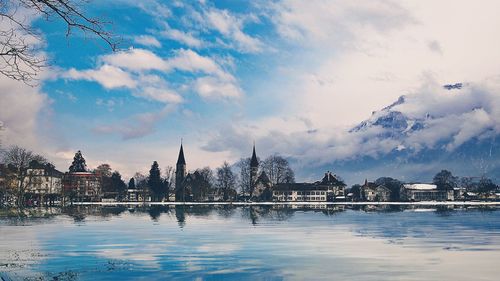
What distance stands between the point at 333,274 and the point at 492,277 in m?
5.68

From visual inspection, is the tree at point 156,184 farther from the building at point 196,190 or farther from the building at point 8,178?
the building at point 8,178

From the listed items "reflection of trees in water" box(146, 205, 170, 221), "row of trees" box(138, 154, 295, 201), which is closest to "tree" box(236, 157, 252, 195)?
"row of trees" box(138, 154, 295, 201)

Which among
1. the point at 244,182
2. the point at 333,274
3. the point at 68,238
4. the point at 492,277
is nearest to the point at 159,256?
the point at 333,274

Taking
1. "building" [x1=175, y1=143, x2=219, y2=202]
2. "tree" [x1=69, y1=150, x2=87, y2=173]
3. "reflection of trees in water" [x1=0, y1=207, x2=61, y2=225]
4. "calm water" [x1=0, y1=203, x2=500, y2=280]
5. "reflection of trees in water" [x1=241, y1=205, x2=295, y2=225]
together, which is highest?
"tree" [x1=69, y1=150, x2=87, y2=173]

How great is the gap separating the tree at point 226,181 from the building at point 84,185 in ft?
136

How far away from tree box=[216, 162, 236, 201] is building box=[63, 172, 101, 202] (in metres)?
41.4

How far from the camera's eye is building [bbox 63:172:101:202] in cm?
15732

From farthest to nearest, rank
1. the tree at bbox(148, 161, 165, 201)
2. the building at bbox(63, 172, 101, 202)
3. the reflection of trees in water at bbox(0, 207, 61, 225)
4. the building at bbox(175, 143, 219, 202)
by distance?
A: the tree at bbox(148, 161, 165, 201) < the building at bbox(175, 143, 219, 202) < the building at bbox(63, 172, 101, 202) < the reflection of trees in water at bbox(0, 207, 61, 225)

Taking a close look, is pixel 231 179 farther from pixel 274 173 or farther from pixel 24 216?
pixel 24 216

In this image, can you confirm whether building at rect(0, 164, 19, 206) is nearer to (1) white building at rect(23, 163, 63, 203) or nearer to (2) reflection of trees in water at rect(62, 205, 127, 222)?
(1) white building at rect(23, 163, 63, 203)

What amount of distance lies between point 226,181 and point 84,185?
46729 mm

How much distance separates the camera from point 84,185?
6590 inches

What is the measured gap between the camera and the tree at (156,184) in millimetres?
180625

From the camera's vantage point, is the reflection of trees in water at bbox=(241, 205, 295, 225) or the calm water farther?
the reflection of trees in water at bbox=(241, 205, 295, 225)
